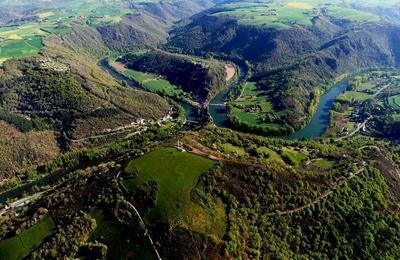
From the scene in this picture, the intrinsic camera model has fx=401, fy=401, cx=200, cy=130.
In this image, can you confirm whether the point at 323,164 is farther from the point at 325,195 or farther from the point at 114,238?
the point at 114,238

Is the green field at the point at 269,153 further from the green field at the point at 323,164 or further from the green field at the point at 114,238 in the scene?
the green field at the point at 114,238

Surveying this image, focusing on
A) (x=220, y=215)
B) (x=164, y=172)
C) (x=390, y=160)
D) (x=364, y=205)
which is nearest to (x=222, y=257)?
(x=220, y=215)

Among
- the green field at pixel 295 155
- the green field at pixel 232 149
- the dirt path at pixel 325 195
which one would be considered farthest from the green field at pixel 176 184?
the green field at pixel 295 155

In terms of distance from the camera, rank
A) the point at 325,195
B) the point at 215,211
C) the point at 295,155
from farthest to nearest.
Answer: the point at 295,155 < the point at 325,195 < the point at 215,211

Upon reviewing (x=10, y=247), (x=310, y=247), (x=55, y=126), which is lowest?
(x=55, y=126)

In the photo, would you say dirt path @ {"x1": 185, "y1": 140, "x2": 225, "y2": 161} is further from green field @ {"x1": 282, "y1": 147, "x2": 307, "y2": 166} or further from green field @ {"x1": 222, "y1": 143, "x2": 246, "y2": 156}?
green field @ {"x1": 282, "y1": 147, "x2": 307, "y2": 166}

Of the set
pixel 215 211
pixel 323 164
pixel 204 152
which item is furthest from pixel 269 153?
pixel 215 211

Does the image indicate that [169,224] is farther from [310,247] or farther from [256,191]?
[310,247]
